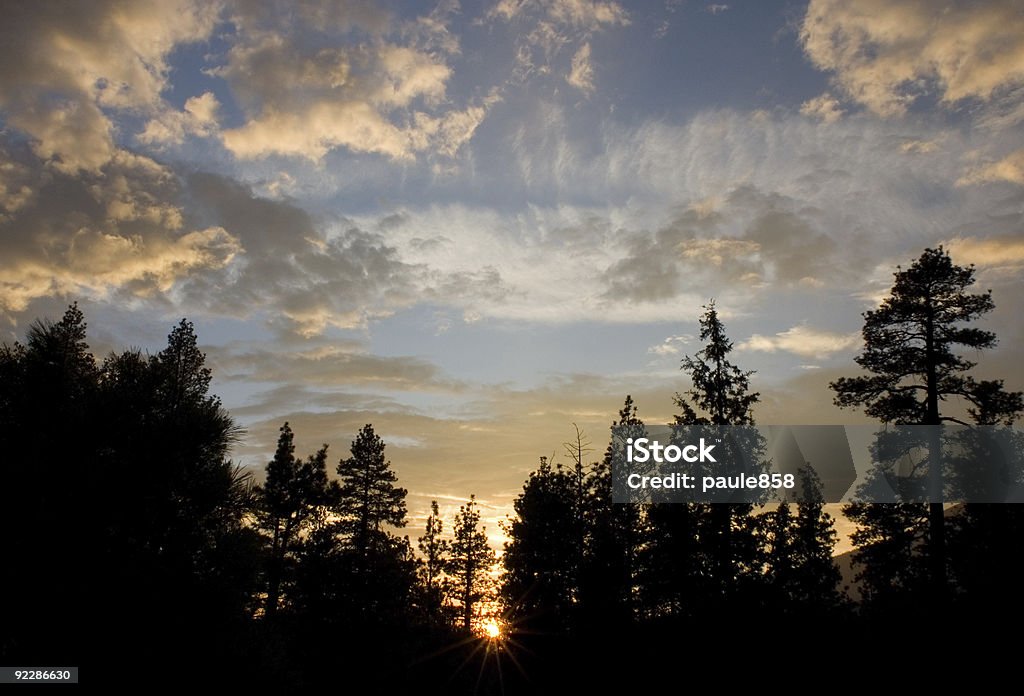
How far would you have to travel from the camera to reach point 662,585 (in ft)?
99.7

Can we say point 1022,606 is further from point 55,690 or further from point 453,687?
point 55,690

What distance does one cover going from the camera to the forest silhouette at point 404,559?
290 inches

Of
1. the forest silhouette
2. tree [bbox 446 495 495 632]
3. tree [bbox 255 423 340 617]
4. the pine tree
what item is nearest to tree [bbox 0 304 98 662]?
the forest silhouette

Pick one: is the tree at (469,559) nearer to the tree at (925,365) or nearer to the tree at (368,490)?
the tree at (368,490)

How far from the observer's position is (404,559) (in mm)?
28719

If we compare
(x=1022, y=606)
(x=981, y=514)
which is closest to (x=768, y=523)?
(x=981, y=514)

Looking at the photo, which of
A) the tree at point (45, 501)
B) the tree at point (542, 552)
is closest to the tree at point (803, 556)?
the tree at point (542, 552)

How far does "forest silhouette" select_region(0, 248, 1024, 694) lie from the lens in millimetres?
7375

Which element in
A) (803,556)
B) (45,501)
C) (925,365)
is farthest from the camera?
(803,556)

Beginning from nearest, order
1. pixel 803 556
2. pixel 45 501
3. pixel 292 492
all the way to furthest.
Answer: pixel 45 501
pixel 803 556
pixel 292 492

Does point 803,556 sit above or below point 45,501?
below

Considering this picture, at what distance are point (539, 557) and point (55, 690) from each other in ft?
93.2

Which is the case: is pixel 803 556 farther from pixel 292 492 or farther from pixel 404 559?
pixel 292 492

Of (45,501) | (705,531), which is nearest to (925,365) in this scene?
(705,531)
